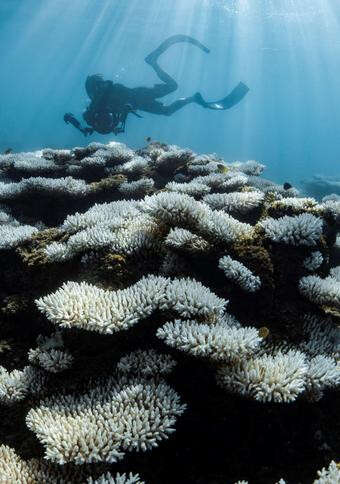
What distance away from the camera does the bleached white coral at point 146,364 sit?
3258 mm

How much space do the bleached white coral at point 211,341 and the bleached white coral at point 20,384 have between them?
4.09 ft

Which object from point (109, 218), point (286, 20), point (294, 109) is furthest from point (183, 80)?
point (109, 218)

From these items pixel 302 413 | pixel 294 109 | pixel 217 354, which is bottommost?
pixel 302 413

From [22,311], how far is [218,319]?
88.2 inches

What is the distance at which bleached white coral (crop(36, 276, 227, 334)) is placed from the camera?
3.27 m

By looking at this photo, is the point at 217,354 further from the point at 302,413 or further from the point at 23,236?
the point at 23,236

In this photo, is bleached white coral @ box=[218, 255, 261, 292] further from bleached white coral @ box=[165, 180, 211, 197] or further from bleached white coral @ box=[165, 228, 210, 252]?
bleached white coral @ box=[165, 180, 211, 197]

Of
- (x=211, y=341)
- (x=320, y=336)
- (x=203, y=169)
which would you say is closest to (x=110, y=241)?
(x=211, y=341)

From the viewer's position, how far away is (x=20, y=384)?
3.48 metres

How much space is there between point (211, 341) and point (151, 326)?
674 millimetres

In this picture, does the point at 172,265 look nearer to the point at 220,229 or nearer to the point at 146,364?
the point at 220,229

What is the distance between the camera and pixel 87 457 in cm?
263

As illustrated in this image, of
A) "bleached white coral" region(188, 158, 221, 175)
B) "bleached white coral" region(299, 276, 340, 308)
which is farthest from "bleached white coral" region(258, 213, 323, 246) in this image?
"bleached white coral" region(188, 158, 221, 175)

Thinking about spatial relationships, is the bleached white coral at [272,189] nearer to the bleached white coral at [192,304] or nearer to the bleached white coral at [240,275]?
the bleached white coral at [240,275]
